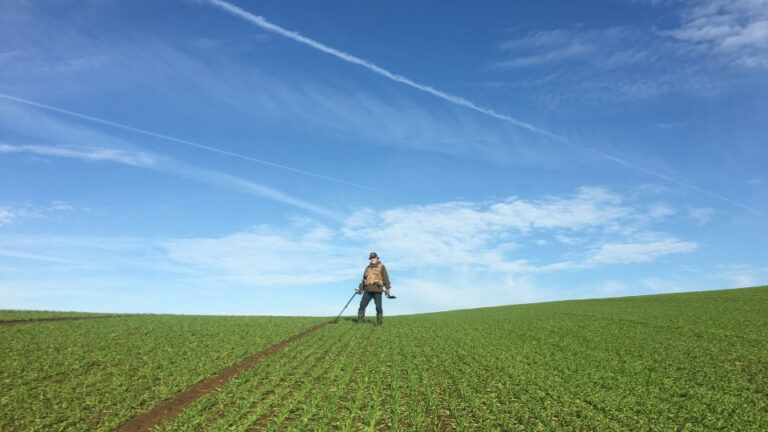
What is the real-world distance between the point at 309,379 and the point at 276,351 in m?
3.91

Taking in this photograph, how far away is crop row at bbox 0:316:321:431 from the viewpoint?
7.42 m

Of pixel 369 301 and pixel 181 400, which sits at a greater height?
pixel 369 301

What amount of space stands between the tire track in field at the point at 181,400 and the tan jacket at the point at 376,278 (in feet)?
30.4

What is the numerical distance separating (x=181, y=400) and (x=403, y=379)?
157 inches

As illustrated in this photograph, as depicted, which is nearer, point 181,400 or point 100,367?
point 181,400

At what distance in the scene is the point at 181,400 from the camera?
26.7ft

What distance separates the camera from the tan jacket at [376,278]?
21047 mm

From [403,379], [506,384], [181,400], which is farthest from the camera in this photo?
[403,379]

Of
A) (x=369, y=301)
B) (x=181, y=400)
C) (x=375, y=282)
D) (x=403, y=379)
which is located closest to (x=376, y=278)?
(x=375, y=282)

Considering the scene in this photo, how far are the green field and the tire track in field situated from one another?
20 centimetres

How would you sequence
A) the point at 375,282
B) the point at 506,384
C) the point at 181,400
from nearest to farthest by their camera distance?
the point at 181,400, the point at 506,384, the point at 375,282

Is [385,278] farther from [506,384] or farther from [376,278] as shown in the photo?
[506,384]

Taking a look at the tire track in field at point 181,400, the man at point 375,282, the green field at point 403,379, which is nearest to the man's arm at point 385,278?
the man at point 375,282

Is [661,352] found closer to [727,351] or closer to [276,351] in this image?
[727,351]
